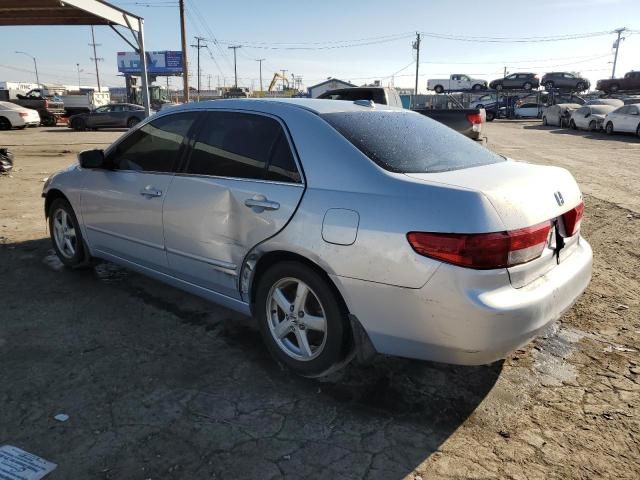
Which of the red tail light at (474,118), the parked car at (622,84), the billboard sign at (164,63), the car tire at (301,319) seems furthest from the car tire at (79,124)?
the parked car at (622,84)

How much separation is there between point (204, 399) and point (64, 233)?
2893 mm

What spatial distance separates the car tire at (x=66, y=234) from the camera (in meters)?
4.61

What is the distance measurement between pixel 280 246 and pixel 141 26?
1585cm

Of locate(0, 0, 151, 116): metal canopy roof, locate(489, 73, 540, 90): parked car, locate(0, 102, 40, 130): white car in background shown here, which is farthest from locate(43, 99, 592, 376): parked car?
locate(489, 73, 540, 90): parked car

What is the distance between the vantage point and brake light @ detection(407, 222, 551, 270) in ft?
7.29

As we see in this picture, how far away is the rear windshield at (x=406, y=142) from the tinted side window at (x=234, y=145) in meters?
0.42

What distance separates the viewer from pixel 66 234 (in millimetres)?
4762

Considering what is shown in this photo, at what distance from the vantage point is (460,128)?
10617mm

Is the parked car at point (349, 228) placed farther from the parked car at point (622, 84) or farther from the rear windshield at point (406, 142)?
the parked car at point (622, 84)

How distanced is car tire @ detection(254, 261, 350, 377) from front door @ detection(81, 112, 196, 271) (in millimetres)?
1094

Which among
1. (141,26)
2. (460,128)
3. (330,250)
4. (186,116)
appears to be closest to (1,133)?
(141,26)

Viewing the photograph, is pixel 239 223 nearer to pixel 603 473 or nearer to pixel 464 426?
pixel 464 426

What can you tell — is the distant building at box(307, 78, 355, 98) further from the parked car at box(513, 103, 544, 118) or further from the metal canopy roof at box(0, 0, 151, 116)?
the parked car at box(513, 103, 544, 118)

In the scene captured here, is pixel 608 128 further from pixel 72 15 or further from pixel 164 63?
pixel 164 63
